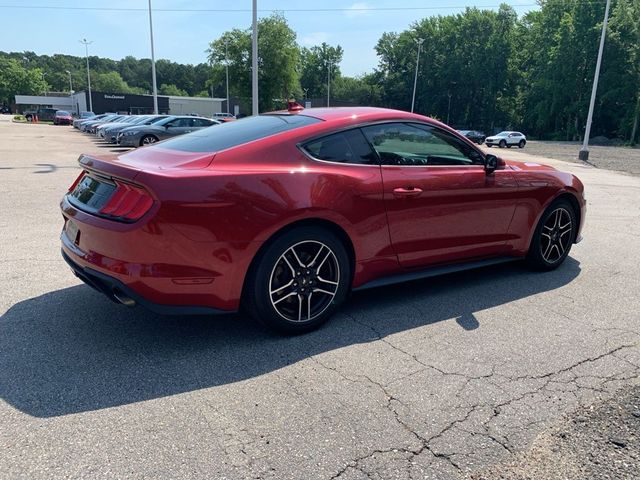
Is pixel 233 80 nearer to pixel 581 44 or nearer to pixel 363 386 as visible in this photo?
pixel 581 44

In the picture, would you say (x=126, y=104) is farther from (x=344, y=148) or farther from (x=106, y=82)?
(x=344, y=148)

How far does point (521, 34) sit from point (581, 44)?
16946mm

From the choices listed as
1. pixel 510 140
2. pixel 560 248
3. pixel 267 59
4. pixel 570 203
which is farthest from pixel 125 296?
pixel 267 59

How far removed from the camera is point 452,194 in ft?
14.0

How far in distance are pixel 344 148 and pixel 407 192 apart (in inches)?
24.1

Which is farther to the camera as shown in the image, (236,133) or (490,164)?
(490,164)

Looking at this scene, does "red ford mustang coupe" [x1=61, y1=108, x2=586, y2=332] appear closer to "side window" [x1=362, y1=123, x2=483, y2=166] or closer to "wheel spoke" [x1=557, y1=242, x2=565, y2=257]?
"side window" [x1=362, y1=123, x2=483, y2=166]

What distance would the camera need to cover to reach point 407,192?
3984mm

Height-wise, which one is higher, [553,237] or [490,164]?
[490,164]

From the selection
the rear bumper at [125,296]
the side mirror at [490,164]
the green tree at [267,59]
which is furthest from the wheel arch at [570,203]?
the green tree at [267,59]

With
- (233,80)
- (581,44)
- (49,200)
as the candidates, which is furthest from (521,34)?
(49,200)

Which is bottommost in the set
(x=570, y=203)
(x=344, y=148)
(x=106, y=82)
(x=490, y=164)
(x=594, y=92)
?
(x=570, y=203)

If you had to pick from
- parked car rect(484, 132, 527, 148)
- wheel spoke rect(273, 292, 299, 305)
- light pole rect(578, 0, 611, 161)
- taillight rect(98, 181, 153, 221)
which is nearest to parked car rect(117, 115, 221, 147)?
taillight rect(98, 181, 153, 221)

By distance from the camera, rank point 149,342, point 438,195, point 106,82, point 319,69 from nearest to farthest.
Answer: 1. point 149,342
2. point 438,195
3. point 319,69
4. point 106,82
